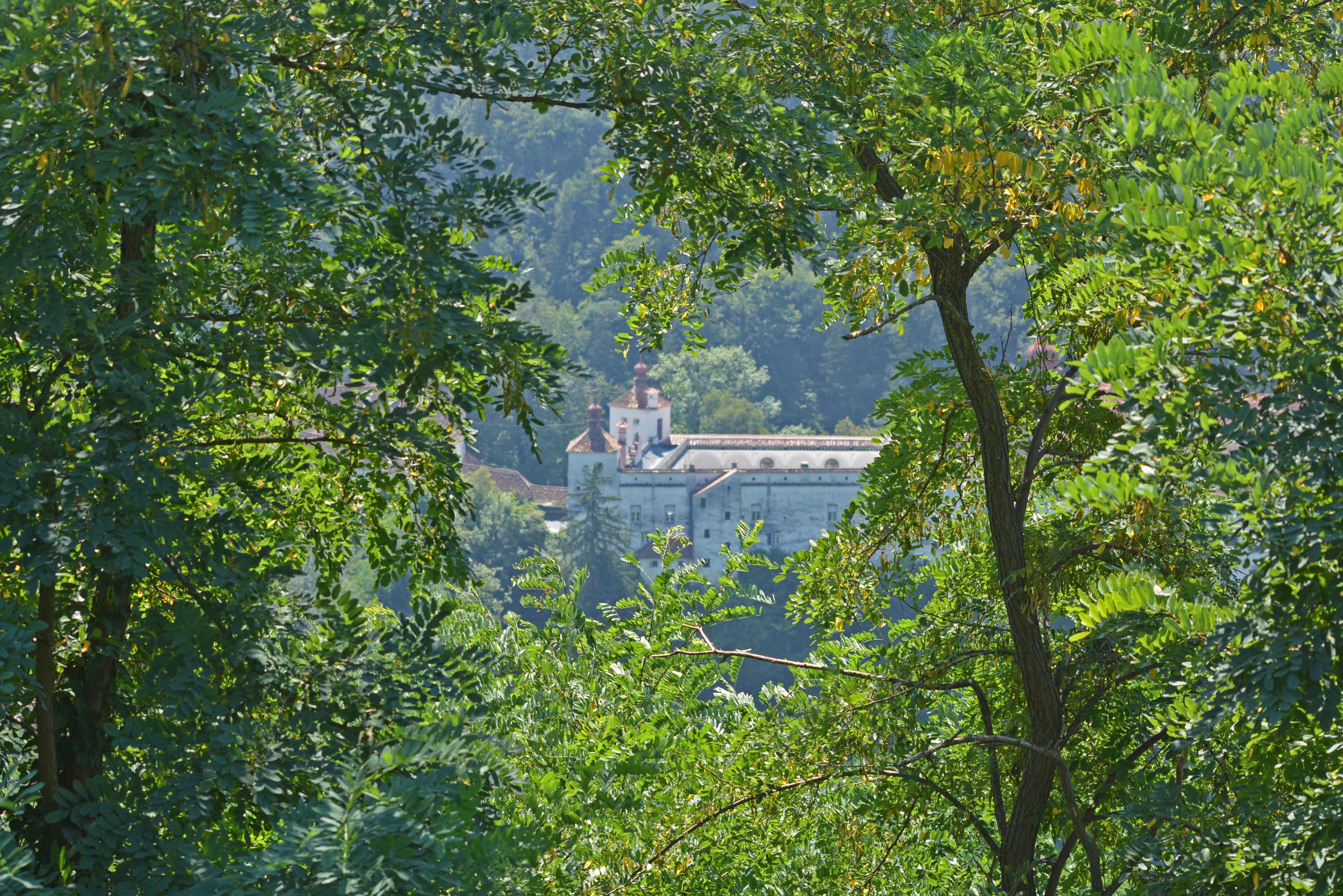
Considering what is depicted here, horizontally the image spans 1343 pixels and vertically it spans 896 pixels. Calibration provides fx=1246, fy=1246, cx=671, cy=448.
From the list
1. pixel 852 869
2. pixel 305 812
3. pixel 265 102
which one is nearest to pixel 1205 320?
pixel 305 812

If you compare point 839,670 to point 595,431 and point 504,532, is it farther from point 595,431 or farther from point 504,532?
point 595,431

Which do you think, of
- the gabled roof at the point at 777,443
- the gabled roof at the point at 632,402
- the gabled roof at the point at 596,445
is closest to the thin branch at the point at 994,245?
the gabled roof at the point at 777,443

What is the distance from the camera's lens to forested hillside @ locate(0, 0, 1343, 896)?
86.5 inches

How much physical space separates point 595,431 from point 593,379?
6303 cm

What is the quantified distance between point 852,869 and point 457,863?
3.80 meters

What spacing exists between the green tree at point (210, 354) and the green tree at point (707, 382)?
237 feet

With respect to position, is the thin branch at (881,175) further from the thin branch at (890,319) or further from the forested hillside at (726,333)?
the forested hillside at (726,333)

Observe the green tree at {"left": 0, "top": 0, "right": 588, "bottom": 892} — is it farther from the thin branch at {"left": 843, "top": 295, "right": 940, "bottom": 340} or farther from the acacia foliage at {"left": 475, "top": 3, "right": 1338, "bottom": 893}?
the thin branch at {"left": 843, "top": 295, "right": 940, "bottom": 340}

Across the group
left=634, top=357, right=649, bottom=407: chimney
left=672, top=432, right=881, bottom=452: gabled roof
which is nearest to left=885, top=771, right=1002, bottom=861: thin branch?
left=672, top=432, right=881, bottom=452: gabled roof

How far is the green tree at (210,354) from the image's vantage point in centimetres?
265

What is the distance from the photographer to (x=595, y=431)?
66.5 meters

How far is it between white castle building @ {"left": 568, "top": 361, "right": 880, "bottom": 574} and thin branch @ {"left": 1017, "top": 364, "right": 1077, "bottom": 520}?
5586cm

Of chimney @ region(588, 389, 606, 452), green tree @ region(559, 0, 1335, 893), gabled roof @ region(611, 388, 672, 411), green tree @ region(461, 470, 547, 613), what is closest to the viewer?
green tree @ region(559, 0, 1335, 893)

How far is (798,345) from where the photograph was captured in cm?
8806
